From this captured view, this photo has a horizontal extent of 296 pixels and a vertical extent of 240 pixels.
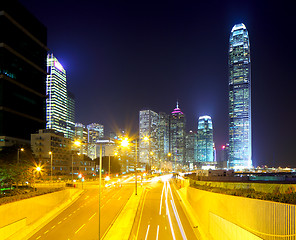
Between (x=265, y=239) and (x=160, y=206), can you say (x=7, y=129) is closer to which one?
(x=160, y=206)

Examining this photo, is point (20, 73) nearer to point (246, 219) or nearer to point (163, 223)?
point (163, 223)

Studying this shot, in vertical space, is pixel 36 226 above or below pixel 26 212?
below

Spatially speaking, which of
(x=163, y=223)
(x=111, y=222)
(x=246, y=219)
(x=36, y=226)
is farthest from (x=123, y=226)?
(x=246, y=219)

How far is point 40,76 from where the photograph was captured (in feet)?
373

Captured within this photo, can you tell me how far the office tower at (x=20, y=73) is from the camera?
93.1 metres

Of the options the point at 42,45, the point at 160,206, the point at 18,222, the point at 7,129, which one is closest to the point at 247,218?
the point at 18,222

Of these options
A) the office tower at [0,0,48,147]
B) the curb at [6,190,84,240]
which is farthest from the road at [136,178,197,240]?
the office tower at [0,0,48,147]

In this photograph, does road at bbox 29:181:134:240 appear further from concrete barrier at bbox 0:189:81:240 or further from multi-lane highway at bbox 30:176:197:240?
concrete barrier at bbox 0:189:81:240

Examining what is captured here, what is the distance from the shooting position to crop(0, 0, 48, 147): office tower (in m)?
93.1

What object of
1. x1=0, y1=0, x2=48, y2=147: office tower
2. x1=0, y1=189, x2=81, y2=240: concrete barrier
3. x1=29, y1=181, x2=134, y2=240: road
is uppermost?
x1=0, y1=0, x2=48, y2=147: office tower

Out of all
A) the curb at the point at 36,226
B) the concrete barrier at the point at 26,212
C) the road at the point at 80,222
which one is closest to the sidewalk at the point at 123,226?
the road at the point at 80,222

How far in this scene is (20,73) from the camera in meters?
101

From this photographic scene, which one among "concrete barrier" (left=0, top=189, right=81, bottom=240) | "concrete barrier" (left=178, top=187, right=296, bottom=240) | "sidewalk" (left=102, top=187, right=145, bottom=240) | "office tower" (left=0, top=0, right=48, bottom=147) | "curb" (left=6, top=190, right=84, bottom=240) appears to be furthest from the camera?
"office tower" (left=0, top=0, right=48, bottom=147)

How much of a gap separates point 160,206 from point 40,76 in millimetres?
88410
